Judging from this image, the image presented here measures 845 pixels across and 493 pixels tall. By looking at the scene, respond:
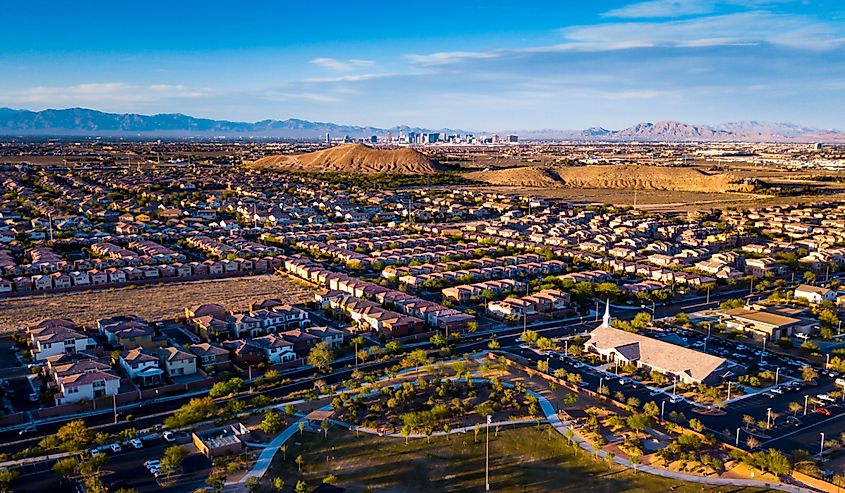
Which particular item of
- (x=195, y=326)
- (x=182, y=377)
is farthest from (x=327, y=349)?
(x=195, y=326)

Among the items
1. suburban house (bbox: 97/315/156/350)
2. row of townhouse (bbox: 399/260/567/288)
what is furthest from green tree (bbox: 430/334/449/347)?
suburban house (bbox: 97/315/156/350)

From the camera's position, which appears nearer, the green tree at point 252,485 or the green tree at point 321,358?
the green tree at point 252,485

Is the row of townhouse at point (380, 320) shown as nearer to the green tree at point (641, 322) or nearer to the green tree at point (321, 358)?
the green tree at point (321, 358)

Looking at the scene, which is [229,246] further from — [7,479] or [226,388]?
[7,479]

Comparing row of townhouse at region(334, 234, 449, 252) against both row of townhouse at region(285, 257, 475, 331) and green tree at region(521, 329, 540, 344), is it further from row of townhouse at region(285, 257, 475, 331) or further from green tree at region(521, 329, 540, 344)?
green tree at region(521, 329, 540, 344)

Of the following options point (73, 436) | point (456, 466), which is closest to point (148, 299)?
point (73, 436)

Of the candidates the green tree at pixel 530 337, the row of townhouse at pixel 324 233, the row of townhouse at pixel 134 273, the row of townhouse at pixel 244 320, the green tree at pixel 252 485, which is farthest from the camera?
the row of townhouse at pixel 324 233

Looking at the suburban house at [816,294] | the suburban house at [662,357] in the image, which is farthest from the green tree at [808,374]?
the suburban house at [816,294]
